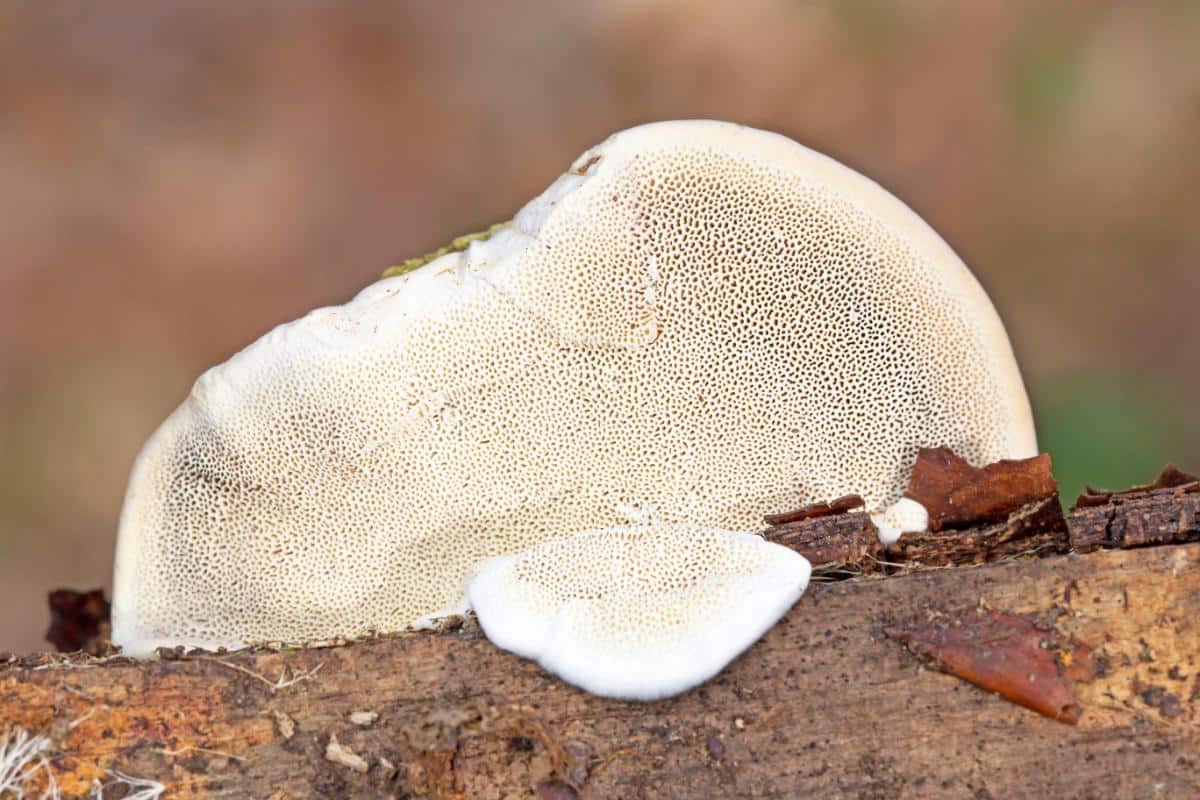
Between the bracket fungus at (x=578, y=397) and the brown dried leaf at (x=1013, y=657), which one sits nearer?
the brown dried leaf at (x=1013, y=657)

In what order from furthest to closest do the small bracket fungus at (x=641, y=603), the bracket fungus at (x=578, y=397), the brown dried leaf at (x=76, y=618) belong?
the brown dried leaf at (x=76, y=618) → the bracket fungus at (x=578, y=397) → the small bracket fungus at (x=641, y=603)

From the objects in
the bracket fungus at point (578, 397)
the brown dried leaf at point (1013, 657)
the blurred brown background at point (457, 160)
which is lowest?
the brown dried leaf at point (1013, 657)

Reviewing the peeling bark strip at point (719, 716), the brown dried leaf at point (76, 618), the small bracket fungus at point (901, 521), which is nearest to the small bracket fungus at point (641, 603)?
the peeling bark strip at point (719, 716)

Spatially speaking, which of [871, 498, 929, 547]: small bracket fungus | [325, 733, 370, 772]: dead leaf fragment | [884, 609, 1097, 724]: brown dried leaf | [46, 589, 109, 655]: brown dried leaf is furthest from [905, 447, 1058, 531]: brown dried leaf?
[46, 589, 109, 655]: brown dried leaf

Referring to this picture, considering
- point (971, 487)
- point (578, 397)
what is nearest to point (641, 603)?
point (578, 397)

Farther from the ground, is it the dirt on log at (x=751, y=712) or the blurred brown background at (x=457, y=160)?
the blurred brown background at (x=457, y=160)

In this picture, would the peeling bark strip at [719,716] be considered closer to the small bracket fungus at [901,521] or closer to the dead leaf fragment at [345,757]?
the dead leaf fragment at [345,757]

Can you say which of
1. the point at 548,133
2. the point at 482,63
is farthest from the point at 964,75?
the point at 482,63
